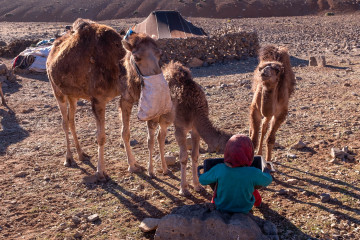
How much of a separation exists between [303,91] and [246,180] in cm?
815

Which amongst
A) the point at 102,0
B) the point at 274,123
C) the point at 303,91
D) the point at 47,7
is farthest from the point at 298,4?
the point at 274,123

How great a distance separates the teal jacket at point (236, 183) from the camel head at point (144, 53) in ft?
5.37

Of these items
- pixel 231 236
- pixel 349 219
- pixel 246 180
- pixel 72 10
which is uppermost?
pixel 72 10

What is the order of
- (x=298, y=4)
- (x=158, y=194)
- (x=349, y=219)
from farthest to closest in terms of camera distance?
(x=298, y=4)
(x=158, y=194)
(x=349, y=219)

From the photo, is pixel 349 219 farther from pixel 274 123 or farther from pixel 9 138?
pixel 9 138

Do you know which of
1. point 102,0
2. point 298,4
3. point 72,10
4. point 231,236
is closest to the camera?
point 231,236

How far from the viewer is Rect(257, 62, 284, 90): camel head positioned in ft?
17.7

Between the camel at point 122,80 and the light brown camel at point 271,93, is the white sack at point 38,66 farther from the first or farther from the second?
the light brown camel at point 271,93

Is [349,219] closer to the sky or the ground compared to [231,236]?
closer to the ground

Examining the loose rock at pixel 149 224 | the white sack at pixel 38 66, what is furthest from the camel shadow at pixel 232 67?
the loose rock at pixel 149 224

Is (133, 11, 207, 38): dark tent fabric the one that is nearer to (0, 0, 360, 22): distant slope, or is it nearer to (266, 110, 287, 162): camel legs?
(266, 110, 287, 162): camel legs

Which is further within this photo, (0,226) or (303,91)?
(303,91)

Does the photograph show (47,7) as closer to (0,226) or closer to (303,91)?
(303,91)

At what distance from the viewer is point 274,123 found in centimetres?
632
